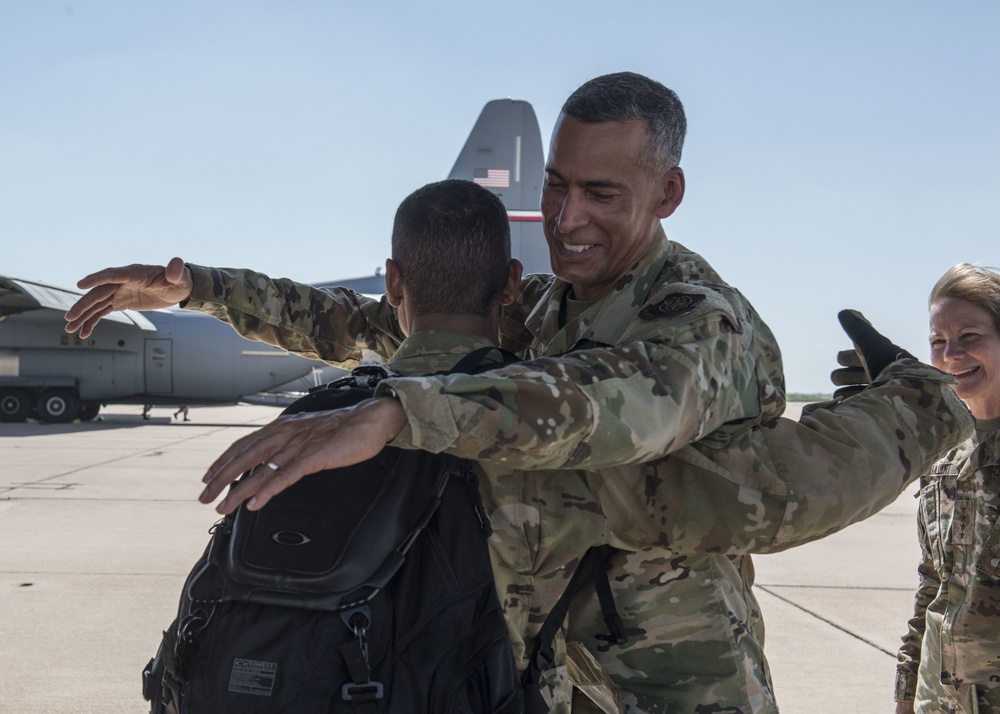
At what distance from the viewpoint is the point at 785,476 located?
1720 mm

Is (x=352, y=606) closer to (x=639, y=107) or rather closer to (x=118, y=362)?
(x=639, y=107)

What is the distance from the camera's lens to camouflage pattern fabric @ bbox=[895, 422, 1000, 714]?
8.05 feet

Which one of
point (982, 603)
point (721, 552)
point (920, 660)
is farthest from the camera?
point (920, 660)

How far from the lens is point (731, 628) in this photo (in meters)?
1.84

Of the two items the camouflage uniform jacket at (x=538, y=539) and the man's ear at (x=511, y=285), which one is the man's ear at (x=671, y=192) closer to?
the man's ear at (x=511, y=285)

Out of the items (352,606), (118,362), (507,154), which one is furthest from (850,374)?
(118,362)

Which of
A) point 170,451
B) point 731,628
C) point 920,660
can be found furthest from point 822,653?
point 170,451

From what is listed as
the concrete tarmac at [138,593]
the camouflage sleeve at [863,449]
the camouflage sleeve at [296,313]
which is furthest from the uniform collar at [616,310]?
the concrete tarmac at [138,593]

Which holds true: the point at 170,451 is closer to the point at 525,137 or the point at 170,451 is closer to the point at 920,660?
the point at 525,137

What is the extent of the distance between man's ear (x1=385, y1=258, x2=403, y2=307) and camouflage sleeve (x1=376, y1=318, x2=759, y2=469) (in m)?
0.53

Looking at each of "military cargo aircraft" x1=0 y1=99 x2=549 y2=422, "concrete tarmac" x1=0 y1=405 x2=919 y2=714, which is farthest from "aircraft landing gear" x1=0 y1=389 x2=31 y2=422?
"concrete tarmac" x1=0 y1=405 x2=919 y2=714

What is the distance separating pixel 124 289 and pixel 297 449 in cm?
135

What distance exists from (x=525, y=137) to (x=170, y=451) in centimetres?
788

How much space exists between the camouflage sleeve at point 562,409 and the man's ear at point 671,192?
23.5 inches
